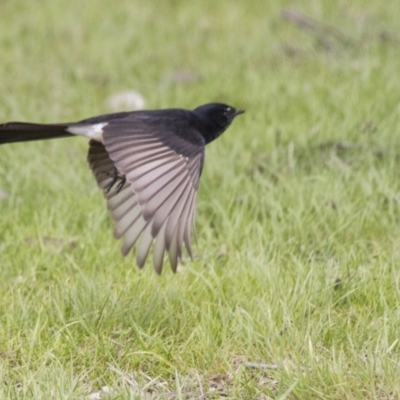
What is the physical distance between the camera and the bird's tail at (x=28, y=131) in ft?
13.5

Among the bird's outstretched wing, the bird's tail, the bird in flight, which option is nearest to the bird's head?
the bird in flight

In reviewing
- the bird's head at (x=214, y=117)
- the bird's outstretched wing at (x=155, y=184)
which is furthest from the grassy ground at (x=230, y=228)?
the bird's head at (x=214, y=117)

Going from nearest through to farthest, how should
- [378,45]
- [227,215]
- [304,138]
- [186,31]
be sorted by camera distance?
[227,215] → [304,138] → [378,45] → [186,31]

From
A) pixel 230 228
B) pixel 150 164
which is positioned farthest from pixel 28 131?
pixel 230 228

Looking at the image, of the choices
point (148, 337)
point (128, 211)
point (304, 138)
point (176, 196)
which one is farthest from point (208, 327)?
point (304, 138)

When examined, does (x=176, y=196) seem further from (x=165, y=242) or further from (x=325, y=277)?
(x=325, y=277)

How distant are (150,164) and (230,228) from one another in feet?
3.82

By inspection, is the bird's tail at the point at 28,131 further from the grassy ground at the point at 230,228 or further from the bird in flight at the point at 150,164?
the grassy ground at the point at 230,228

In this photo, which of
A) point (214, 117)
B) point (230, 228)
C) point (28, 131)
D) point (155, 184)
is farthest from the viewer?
point (230, 228)

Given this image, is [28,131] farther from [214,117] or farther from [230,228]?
[230,228]

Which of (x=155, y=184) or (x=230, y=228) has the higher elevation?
(x=155, y=184)

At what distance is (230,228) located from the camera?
185 inches

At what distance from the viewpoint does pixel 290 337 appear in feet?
10.9

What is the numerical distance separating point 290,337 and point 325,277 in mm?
540
